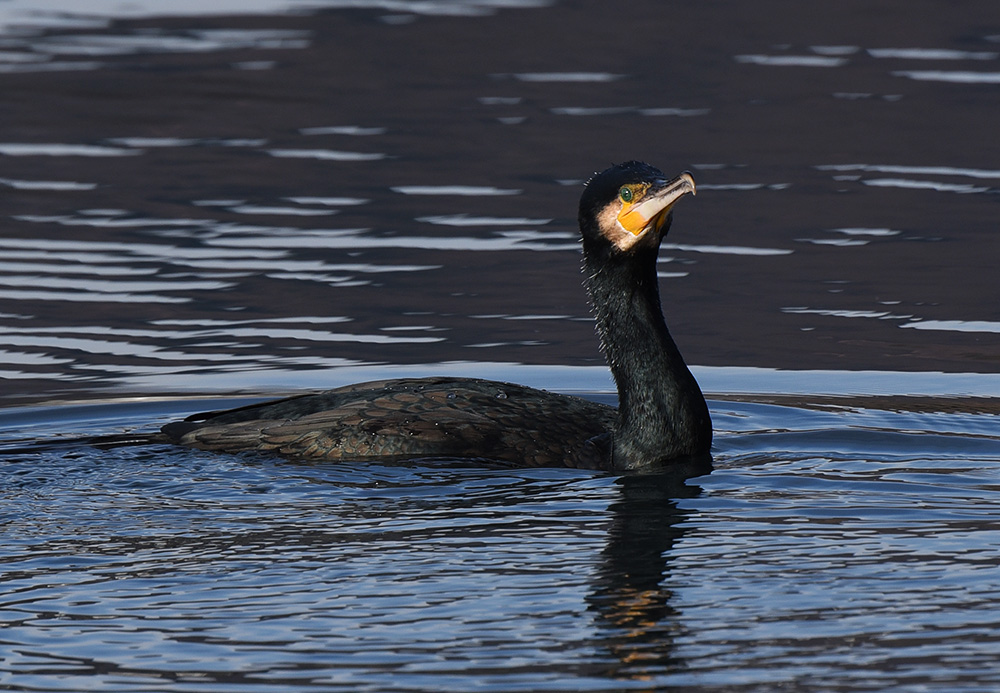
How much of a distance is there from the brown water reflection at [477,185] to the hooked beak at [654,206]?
2.83 metres

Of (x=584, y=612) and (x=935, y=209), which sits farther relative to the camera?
(x=935, y=209)

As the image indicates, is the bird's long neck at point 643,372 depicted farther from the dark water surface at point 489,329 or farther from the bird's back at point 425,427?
the dark water surface at point 489,329

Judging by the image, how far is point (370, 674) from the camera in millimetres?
5957

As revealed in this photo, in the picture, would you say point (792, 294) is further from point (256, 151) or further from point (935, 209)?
point (256, 151)

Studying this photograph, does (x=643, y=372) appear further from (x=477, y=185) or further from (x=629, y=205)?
(x=477, y=185)

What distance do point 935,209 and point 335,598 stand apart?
Answer: 9.69 meters

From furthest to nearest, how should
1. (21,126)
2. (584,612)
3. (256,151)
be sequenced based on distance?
(21,126)
(256,151)
(584,612)

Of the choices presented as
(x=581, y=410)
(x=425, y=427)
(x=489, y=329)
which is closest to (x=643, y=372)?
(x=581, y=410)

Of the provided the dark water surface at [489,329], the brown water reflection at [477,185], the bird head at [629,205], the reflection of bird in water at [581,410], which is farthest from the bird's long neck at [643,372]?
the brown water reflection at [477,185]

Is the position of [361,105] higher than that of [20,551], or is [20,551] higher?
[361,105]

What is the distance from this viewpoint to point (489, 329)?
39.9ft

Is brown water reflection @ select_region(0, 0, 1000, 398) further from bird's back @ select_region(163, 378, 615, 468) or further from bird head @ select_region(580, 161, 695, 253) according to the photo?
bird head @ select_region(580, 161, 695, 253)

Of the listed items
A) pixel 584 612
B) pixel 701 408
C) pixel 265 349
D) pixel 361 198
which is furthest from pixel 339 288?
pixel 584 612

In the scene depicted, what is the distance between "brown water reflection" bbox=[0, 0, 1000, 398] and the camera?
39.5 ft
